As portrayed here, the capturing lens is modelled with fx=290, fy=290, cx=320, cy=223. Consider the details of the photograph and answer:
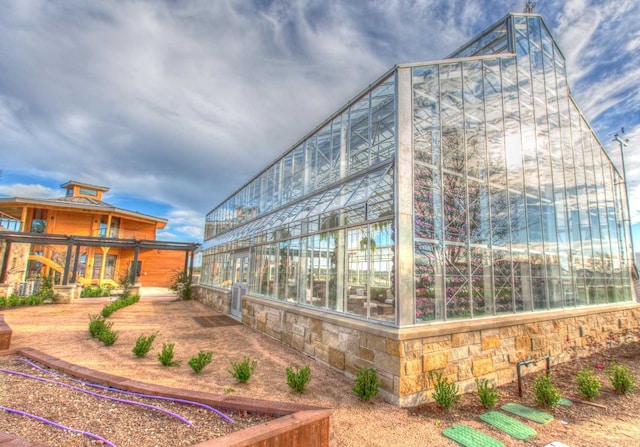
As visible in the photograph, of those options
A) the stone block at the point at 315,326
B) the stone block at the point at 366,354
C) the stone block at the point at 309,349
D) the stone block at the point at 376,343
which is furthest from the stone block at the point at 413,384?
the stone block at the point at 309,349

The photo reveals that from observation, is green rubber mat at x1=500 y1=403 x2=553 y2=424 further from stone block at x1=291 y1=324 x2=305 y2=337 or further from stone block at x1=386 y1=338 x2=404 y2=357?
stone block at x1=291 y1=324 x2=305 y2=337

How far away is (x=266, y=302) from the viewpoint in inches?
345

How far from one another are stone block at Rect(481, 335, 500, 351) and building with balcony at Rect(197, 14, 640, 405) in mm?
45

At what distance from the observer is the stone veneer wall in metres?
4.27

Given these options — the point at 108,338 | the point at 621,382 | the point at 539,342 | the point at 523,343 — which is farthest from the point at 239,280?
the point at 621,382

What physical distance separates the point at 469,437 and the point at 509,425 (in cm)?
79

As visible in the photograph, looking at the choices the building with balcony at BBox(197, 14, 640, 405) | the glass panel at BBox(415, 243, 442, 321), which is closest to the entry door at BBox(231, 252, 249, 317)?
the building with balcony at BBox(197, 14, 640, 405)

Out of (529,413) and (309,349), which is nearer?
(529,413)

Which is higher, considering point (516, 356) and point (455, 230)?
point (455, 230)

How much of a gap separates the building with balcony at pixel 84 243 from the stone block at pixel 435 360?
61.3 ft

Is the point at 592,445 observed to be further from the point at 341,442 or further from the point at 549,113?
the point at 549,113

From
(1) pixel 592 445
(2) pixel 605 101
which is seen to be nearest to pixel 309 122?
(1) pixel 592 445

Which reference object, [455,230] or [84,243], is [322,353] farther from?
[84,243]

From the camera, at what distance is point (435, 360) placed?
14.7 feet
